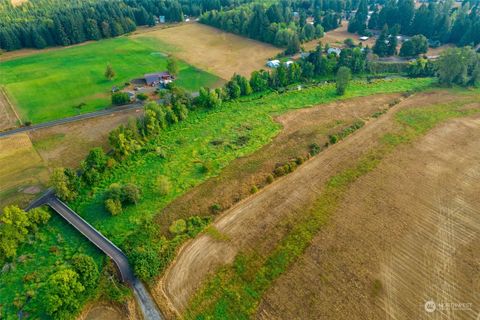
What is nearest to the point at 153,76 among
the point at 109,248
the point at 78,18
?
the point at 109,248

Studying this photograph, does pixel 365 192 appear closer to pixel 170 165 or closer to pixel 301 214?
pixel 301 214

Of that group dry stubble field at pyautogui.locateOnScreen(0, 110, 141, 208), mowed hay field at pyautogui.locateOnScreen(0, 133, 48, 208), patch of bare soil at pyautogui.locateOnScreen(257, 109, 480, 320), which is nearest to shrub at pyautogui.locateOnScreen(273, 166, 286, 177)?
patch of bare soil at pyautogui.locateOnScreen(257, 109, 480, 320)

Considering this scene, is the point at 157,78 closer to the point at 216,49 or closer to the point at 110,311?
the point at 216,49

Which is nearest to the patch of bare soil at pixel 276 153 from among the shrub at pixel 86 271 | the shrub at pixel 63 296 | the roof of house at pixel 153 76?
the shrub at pixel 86 271

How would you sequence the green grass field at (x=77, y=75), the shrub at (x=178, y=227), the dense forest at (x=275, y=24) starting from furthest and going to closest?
the dense forest at (x=275, y=24) → the green grass field at (x=77, y=75) → the shrub at (x=178, y=227)

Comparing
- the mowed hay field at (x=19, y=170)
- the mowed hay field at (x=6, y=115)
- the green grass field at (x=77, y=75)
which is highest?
the green grass field at (x=77, y=75)

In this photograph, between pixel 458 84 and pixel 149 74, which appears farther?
pixel 149 74

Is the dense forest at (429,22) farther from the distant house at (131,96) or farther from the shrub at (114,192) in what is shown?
the shrub at (114,192)

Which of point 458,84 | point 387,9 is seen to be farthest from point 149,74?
point 387,9
